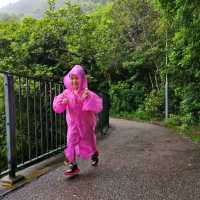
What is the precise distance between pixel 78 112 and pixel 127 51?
1740cm

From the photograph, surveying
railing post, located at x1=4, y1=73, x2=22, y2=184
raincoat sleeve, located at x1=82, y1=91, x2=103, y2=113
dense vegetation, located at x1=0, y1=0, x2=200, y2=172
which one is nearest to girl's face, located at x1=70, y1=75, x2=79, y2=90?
raincoat sleeve, located at x1=82, y1=91, x2=103, y2=113

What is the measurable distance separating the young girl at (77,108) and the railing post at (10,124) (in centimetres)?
76

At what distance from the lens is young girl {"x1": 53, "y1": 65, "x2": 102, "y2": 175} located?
5.57m

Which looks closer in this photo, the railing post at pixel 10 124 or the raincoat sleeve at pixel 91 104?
the railing post at pixel 10 124

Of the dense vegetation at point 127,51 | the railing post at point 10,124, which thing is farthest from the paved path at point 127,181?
the dense vegetation at point 127,51

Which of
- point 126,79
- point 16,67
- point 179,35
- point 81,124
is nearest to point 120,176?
point 81,124

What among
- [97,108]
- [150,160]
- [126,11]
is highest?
[126,11]

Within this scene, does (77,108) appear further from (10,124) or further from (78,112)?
(10,124)

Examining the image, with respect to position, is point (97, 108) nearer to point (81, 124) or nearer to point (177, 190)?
point (81, 124)

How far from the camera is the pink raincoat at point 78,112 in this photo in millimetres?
5590

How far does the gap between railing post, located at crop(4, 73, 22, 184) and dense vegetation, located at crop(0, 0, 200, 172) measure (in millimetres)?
5356

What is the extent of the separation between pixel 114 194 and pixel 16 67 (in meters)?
8.94

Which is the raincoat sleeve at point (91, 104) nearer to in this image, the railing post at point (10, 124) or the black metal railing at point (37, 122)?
the black metal railing at point (37, 122)

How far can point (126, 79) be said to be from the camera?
25.7 meters
